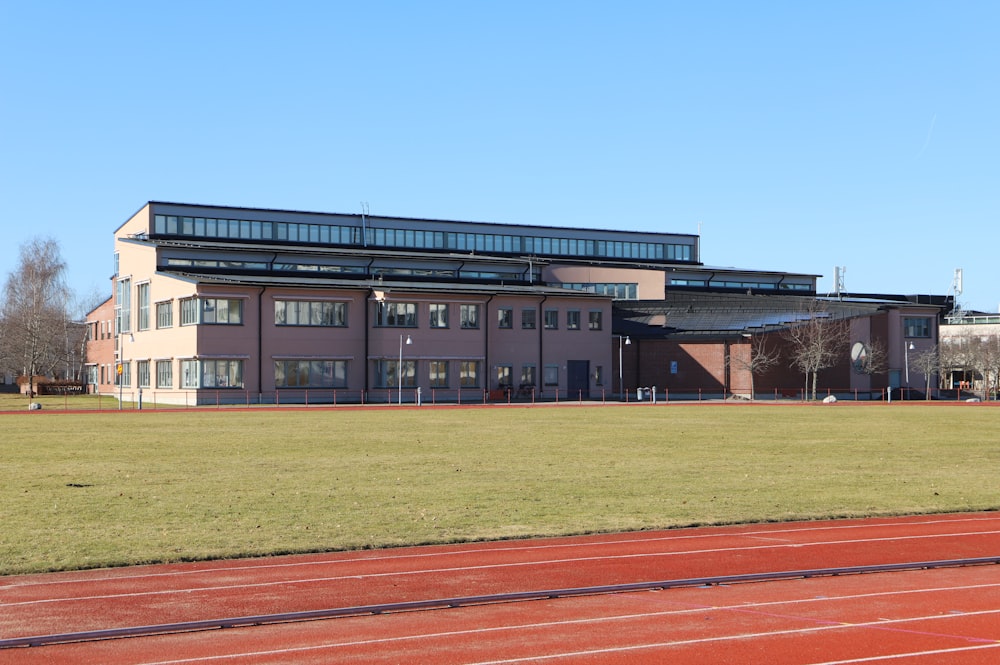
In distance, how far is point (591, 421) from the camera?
170 feet

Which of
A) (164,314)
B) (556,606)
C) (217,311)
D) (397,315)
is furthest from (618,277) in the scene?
(556,606)

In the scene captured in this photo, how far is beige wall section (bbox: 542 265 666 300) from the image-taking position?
10162 centimetres

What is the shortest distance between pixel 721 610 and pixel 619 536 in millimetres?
5763

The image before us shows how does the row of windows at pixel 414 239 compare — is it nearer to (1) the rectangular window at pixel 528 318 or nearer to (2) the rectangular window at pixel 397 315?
(1) the rectangular window at pixel 528 318

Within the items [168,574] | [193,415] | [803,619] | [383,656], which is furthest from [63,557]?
[193,415]

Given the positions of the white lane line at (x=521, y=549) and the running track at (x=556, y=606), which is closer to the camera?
the running track at (x=556, y=606)

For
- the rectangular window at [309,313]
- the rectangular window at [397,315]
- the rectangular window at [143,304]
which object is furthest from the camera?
the rectangular window at [143,304]

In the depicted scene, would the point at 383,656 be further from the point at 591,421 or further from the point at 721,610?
the point at 591,421

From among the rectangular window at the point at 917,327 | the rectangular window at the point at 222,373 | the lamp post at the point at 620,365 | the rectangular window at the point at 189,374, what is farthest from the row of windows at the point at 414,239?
the rectangular window at the point at 917,327

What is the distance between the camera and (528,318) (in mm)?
81812

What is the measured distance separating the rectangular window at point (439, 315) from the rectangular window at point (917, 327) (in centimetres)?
4299

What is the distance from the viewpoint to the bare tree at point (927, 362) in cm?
9438

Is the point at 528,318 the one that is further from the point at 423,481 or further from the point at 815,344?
the point at 423,481

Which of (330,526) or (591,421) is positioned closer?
(330,526)
